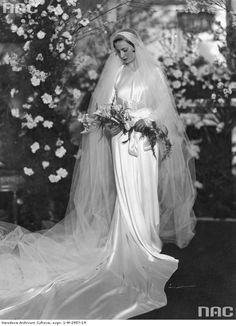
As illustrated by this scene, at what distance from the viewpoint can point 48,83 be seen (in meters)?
5.73

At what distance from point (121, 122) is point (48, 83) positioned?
120 centimetres

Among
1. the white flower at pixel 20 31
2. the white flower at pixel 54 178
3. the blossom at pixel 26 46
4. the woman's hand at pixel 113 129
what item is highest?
the white flower at pixel 20 31

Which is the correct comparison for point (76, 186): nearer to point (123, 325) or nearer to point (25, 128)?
point (25, 128)

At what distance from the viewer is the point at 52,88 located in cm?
578

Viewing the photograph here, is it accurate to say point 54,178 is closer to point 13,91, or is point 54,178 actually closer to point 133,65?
point 13,91

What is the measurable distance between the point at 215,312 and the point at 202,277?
0.63 meters

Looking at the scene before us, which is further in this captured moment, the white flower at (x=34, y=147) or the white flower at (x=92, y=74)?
the white flower at (x=92, y=74)

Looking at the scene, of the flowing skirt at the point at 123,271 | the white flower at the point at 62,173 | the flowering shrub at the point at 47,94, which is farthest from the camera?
the white flower at the point at 62,173

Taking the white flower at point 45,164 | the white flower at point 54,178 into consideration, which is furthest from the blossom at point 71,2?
the white flower at point 54,178

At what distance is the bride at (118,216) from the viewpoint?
14.7 ft

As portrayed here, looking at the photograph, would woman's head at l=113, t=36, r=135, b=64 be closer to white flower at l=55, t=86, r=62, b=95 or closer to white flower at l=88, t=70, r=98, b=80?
white flower at l=55, t=86, r=62, b=95

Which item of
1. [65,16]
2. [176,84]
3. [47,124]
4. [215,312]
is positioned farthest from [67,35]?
[215,312]

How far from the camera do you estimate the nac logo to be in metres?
4.22

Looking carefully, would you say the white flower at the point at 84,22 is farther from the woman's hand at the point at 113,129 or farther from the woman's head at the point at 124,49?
the woman's hand at the point at 113,129
